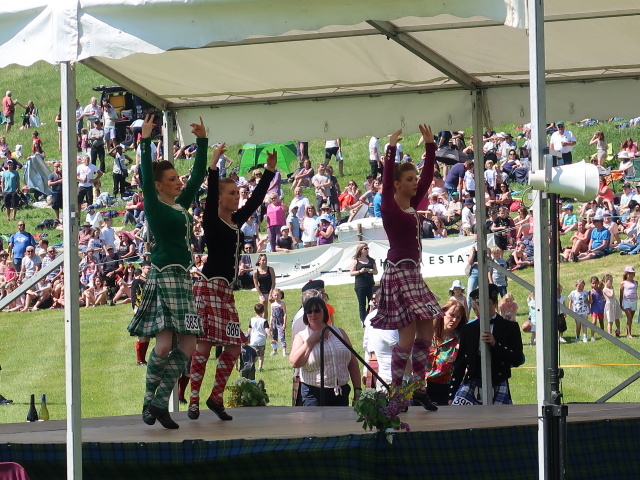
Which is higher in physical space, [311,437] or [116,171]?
[116,171]

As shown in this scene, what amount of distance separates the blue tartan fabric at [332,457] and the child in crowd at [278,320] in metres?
14.4

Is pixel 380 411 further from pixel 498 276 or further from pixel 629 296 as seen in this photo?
pixel 498 276

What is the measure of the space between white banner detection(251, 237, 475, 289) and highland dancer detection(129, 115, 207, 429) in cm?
1466

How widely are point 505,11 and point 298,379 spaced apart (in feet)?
17.2

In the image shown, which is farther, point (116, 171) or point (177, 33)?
point (116, 171)

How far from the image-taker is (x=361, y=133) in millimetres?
9414

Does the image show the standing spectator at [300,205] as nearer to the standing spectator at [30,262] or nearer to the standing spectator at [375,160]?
the standing spectator at [375,160]

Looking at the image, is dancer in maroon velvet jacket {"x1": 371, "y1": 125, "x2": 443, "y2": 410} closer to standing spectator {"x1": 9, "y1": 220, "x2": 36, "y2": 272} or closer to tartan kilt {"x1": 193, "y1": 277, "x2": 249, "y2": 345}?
tartan kilt {"x1": 193, "y1": 277, "x2": 249, "y2": 345}

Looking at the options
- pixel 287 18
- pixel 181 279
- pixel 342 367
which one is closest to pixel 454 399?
pixel 342 367

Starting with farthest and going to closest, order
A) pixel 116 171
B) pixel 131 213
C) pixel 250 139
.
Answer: pixel 116 171, pixel 131 213, pixel 250 139

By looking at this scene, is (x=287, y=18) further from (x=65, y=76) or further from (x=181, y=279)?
(x=181, y=279)

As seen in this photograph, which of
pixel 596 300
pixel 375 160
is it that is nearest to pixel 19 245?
pixel 375 160

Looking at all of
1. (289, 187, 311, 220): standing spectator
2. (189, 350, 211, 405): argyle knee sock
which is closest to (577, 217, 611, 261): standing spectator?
(289, 187, 311, 220): standing spectator

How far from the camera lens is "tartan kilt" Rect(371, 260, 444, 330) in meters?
7.23
